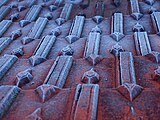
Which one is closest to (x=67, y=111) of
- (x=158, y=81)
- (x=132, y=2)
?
(x=158, y=81)

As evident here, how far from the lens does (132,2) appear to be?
9.19 feet

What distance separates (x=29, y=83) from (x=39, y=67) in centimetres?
18

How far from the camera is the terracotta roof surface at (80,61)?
49.7 inches

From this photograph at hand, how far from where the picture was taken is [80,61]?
177cm

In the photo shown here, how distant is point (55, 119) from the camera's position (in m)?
1.22

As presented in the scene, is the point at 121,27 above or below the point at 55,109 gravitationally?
below

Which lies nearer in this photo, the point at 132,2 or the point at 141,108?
the point at 141,108

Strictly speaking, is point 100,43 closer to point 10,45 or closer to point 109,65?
point 109,65

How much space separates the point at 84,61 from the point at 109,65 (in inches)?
6.9

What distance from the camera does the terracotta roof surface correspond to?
4.14 ft

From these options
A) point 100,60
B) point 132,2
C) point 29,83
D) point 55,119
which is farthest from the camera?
point 132,2

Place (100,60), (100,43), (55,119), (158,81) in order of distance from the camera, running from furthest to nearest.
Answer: (100,43), (100,60), (158,81), (55,119)

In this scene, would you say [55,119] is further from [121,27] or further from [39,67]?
[121,27]

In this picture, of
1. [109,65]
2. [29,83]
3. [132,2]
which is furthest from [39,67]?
[132,2]
